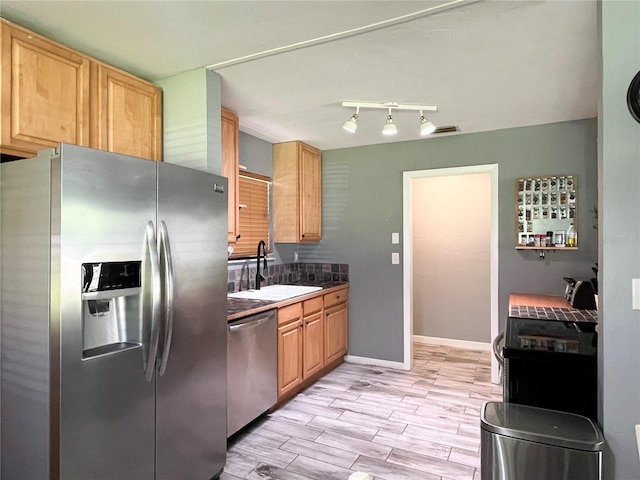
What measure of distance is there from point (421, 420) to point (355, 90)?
2.45 m

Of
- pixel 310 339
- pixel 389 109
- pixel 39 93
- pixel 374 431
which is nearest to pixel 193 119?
pixel 39 93

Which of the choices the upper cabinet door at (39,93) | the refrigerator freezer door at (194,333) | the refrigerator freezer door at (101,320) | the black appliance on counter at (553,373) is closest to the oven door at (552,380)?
the black appliance on counter at (553,373)

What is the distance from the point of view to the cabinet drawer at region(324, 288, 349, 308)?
3.75 metres

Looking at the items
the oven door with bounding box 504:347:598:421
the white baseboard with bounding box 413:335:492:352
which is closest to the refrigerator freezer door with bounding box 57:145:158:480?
the oven door with bounding box 504:347:598:421

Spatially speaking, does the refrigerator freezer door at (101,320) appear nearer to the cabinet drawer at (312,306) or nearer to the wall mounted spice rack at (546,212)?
the cabinet drawer at (312,306)

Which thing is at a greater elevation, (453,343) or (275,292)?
(275,292)

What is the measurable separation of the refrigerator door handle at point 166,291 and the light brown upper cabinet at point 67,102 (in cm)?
67

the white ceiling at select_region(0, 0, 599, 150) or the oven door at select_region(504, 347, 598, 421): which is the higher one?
the white ceiling at select_region(0, 0, 599, 150)

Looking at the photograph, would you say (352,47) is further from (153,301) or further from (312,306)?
(312,306)

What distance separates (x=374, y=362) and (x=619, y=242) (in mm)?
3053

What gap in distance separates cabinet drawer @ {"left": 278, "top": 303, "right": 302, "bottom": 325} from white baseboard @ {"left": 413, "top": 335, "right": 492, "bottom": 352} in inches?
97.2

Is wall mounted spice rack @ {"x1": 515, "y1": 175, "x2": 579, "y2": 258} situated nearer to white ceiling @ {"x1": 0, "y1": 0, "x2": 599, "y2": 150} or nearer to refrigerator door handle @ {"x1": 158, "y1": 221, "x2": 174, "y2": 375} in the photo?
white ceiling @ {"x1": 0, "y1": 0, "x2": 599, "y2": 150}

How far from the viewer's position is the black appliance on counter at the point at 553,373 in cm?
167

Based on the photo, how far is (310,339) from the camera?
3.44m
